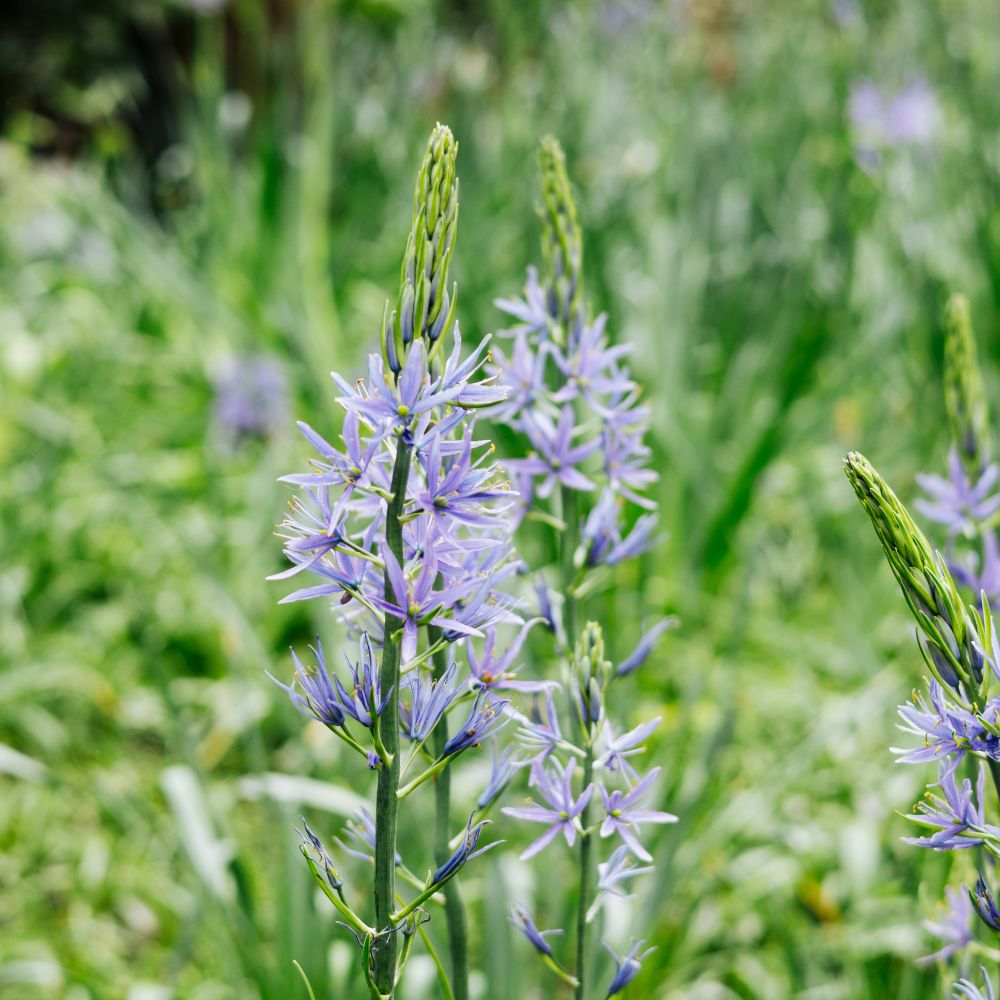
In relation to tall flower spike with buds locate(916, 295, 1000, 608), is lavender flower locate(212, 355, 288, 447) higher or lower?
higher

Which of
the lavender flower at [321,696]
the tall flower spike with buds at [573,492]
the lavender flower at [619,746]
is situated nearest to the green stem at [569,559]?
the tall flower spike with buds at [573,492]

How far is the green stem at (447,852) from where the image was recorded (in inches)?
39.5

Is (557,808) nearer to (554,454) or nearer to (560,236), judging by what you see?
(554,454)

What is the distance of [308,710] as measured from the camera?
92cm

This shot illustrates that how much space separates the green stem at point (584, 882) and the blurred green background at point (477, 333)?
37 centimetres

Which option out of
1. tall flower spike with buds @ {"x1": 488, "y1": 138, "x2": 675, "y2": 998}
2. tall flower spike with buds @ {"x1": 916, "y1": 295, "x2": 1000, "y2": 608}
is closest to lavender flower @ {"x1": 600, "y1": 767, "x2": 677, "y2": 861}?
tall flower spike with buds @ {"x1": 488, "y1": 138, "x2": 675, "y2": 998}

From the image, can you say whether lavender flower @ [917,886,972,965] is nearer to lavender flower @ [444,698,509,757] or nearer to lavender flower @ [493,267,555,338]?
lavender flower @ [444,698,509,757]

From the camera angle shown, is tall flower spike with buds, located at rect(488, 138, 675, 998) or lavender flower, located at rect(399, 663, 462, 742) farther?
tall flower spike with buds, located at rect(488, 138, 675, 998)

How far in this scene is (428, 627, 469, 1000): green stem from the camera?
3.29 feet

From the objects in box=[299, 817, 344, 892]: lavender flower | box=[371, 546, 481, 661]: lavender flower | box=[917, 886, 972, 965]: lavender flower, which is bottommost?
box=[917, 886, 972, 965]: lavender flower

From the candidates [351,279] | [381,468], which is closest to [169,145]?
[351,279]

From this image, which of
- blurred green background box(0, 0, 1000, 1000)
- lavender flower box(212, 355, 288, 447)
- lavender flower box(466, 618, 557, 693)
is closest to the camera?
lavender flower box(466, 618, 557, 693)

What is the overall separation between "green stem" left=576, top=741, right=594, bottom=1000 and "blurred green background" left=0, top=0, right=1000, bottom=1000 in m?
0.37

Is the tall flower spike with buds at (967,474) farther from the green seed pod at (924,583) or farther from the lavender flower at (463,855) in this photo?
the lavender flower at (463,855)
